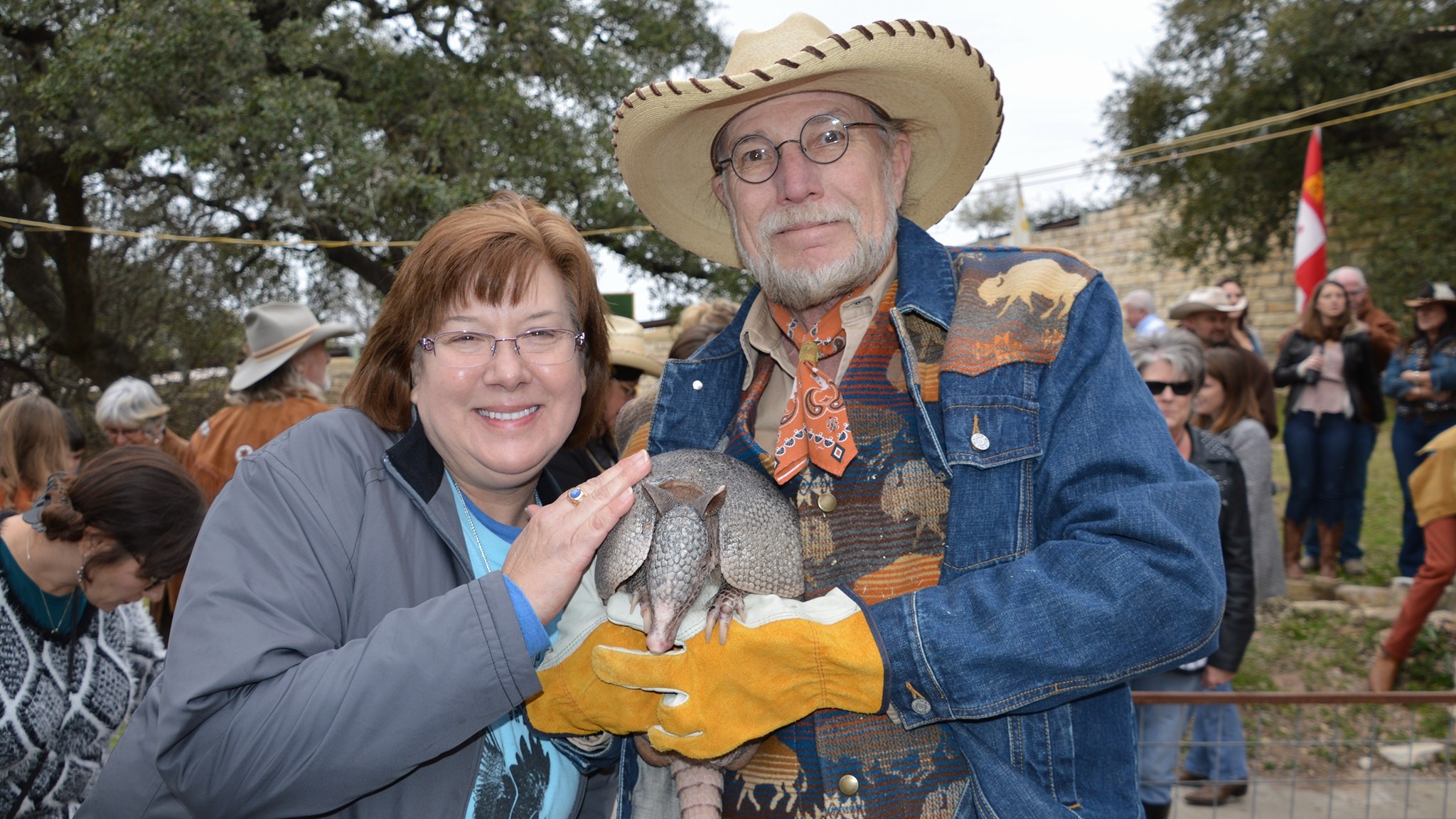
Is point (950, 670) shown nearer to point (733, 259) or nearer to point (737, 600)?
point (737, 600)

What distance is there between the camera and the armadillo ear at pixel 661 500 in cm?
179

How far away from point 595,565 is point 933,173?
1.49 m

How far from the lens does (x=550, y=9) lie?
10938mm

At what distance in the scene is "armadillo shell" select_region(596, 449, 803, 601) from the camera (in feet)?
5.91

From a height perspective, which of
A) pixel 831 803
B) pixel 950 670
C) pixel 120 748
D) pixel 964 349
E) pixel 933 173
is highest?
pixel 933 173

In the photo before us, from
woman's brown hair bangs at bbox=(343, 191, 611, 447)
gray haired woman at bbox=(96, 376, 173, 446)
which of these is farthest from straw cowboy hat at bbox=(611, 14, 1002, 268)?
gray haired woman at bbox=(96, 376, 173, 446)

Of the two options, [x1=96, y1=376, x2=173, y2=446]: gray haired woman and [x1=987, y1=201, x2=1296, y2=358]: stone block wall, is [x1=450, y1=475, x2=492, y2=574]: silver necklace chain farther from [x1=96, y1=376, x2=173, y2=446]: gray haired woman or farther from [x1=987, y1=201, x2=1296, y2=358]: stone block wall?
[x1=987, y1=201, x2=1296, y2=358]: stone block wall

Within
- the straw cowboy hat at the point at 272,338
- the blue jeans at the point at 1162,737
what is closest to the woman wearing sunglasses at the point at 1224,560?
the blue jeans at the point at 1162,737

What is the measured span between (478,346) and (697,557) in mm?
695

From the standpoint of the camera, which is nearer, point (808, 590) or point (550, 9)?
point (808, 590)

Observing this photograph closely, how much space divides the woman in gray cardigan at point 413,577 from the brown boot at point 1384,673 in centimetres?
508

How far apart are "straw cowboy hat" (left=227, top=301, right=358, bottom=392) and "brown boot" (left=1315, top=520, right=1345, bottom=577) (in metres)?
7.26

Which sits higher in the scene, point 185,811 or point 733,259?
point 733,259

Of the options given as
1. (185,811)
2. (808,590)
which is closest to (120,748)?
(185,811)
